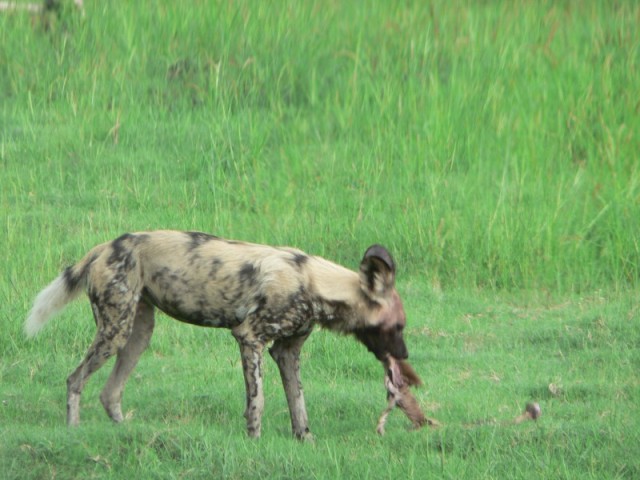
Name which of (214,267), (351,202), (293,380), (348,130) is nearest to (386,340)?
(293,380)

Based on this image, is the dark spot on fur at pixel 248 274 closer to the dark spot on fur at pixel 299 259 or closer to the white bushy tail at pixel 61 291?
the dark spot on fur at pixel 299 259

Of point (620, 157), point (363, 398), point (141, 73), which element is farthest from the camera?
point (141, 73)

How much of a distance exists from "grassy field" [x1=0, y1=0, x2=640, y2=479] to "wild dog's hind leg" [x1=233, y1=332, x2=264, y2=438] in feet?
0.41

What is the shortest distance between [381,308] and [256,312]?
0.57 metres

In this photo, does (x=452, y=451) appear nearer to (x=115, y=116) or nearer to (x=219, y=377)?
(x=219, y=377)

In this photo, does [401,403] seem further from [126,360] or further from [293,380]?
[126,360]

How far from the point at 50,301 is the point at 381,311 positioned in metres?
1.55

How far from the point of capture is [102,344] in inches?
218

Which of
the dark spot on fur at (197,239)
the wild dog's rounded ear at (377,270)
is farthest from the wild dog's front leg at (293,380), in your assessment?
the dark spot on fur at (197,239)

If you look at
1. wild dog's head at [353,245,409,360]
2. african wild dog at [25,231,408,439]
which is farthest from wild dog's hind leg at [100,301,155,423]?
wild dog's head at [353,245,409,360]

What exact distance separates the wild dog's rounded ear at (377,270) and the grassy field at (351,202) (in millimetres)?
650

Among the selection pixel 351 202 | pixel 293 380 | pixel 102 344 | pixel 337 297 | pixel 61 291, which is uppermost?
pixel 337 297

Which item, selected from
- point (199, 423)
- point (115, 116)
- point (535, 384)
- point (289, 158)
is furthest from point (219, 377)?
point (115, 116)

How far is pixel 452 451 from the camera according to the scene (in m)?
5.04
